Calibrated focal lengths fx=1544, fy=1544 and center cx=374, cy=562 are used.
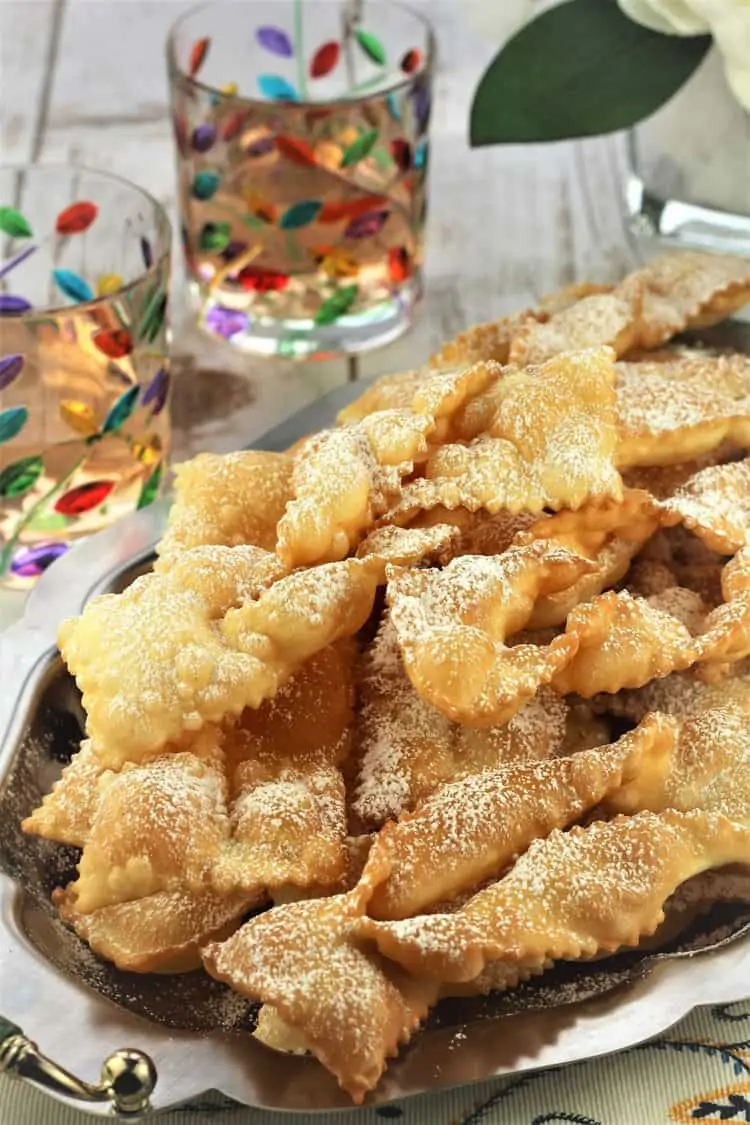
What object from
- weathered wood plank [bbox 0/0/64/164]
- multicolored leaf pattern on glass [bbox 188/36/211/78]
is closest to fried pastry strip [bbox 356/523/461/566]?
multicolored leaf pattern on glass [bbox 188/36/211/78]

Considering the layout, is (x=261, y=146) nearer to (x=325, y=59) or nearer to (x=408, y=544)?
(x=325, y=59)

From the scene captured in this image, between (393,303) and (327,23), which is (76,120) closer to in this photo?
(327,23)

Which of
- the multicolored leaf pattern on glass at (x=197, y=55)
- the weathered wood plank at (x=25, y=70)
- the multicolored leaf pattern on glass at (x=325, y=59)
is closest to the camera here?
the multicolored leaf pattern on glass at (x=197, y=55)

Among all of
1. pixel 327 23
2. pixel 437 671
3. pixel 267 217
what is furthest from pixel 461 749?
pixel 327 23

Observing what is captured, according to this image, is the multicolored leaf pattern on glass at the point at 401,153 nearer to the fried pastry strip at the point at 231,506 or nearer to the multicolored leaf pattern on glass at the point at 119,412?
the multicolored leaf pattern on glass at the point at 119,412

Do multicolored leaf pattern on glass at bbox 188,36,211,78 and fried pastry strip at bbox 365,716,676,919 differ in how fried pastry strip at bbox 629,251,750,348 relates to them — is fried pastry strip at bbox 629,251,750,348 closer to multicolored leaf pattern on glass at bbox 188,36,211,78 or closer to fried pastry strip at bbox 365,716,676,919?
fried pastry strip at bbox 365,716,676,919

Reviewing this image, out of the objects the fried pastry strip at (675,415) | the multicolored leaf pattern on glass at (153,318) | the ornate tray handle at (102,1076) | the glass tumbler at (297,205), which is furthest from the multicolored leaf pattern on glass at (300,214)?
the ornate tray handle at (102,1076)

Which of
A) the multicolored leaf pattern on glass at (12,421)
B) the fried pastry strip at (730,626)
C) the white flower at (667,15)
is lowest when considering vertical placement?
the multicolored leaf pattern on glass at (12,421)
